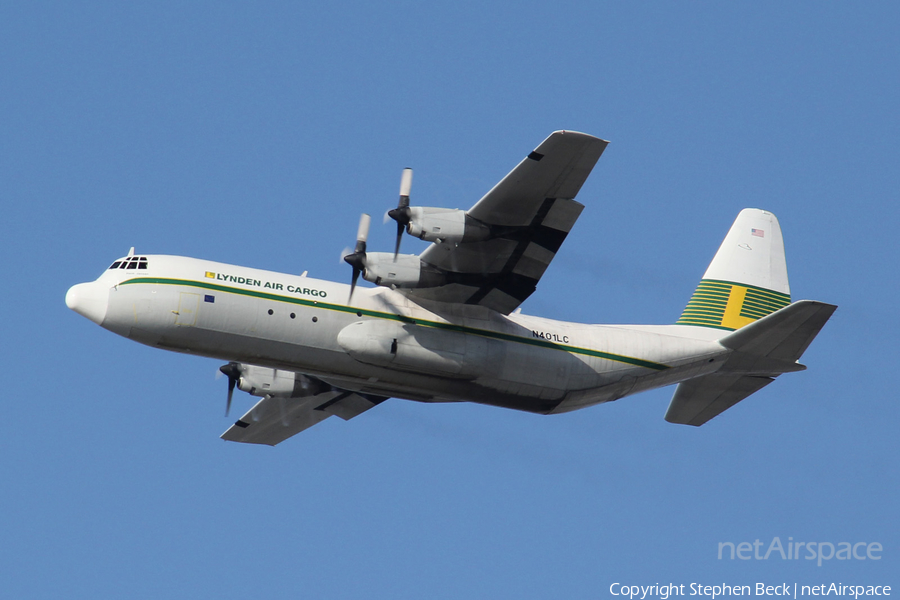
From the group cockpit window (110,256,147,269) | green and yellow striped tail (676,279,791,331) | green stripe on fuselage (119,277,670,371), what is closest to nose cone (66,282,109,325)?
green stripe on fuselage (119,277,670,371)

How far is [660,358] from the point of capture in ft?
69.3

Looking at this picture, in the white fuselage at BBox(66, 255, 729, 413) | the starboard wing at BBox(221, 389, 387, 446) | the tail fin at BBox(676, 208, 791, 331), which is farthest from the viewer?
the starboard wing at BBox(221, 389, 387, 446)

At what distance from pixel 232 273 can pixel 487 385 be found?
200 inches

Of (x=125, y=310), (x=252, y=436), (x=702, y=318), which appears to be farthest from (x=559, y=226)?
(x=252, y=436)

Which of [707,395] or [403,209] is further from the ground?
[403,209]

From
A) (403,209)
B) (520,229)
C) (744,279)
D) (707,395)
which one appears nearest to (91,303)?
(403,209)

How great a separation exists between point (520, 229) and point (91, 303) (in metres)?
7.46

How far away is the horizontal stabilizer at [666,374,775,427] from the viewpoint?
72.8ft

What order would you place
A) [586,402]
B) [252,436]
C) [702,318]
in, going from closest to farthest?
[586,402] → [702,318] → [252,436]

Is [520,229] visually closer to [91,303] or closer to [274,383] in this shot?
[274,383]

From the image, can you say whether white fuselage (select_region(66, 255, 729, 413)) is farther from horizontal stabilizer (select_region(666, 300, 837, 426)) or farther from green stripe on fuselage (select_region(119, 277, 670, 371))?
horizontal stabilizer (select_region(666, 300, 837, 426))

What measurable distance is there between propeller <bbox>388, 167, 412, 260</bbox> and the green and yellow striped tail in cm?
746

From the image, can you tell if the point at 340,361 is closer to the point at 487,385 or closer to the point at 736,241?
the point at 487,385

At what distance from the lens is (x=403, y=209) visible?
58.5 feet
